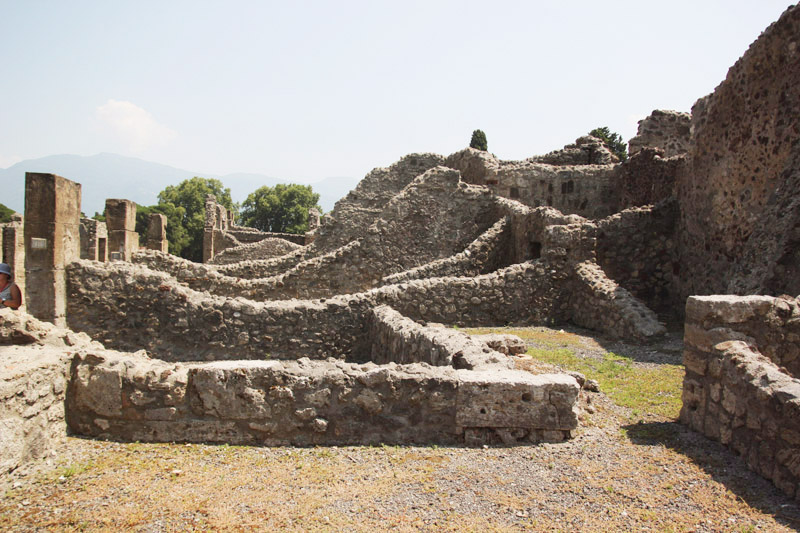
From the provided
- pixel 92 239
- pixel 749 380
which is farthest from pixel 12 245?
pixel 749 380

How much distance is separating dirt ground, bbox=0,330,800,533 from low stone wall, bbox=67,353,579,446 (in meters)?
0.14

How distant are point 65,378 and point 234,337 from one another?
3.57 metres

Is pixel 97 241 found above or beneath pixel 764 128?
beneath

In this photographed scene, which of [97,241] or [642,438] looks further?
[97,241]

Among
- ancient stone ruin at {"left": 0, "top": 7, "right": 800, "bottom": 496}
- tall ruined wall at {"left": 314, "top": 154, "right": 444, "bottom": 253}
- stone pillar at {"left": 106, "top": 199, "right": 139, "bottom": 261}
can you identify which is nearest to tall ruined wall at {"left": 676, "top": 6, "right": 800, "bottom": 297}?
ancient stone ruin at {"left": 0, "top": 7, "right": 800, "bottom": 496}

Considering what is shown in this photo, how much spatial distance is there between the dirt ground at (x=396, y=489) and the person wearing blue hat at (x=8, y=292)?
6.38 feet

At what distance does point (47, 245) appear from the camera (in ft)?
26.2

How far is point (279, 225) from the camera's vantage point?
236ft

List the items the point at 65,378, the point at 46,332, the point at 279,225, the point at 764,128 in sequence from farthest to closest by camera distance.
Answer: the point at 279,225
the point at 764,128
the point at 46,332
the point at 65,378

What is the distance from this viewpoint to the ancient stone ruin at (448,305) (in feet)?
14.6

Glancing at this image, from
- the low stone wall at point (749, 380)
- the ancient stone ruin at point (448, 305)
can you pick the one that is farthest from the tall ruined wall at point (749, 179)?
the low stone wall at point (749, 380)

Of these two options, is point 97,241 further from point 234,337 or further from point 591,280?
point 591,280

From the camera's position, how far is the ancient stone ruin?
445cm

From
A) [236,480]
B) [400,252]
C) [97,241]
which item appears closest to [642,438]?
[236,480]
